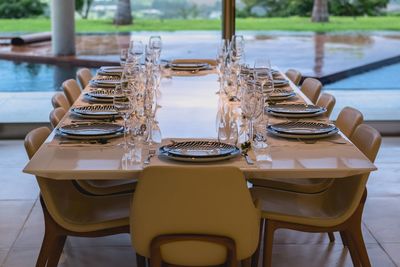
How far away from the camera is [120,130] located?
3363 millimetres

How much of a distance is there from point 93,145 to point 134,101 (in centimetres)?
31

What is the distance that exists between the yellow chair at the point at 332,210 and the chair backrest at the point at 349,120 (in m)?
0.19

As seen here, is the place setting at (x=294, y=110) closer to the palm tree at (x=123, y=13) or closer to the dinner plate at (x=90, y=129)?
the dinner plate at (x=90, y=129)

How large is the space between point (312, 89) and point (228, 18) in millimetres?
2157

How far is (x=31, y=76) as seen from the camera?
7.09 metres

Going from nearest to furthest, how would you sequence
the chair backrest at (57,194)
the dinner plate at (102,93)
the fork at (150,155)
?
the fork at (150,155) → the chair backrest at (57,194) → the dinner plate at (102,93)

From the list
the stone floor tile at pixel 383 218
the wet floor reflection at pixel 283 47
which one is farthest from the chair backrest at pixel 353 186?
the wet floor reflection at pixel 283 47

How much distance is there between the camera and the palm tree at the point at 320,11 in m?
6.68

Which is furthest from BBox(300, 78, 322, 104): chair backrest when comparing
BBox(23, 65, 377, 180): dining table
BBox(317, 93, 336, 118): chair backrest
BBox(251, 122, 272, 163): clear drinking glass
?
BBox(251, 122, 272, 163): clear drinking glass

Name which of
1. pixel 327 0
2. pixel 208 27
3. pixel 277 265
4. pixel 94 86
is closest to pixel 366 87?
pixel 327 0

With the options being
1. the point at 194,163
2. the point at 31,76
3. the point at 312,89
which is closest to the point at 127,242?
the point at 194,163

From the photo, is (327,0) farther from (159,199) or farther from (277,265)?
(159,199)

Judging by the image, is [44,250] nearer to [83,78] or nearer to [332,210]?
[332,210]

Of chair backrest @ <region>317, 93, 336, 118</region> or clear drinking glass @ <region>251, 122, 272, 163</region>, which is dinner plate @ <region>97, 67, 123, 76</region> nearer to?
→ chair backrest @ <region>317, 93, 336, 118</region>
